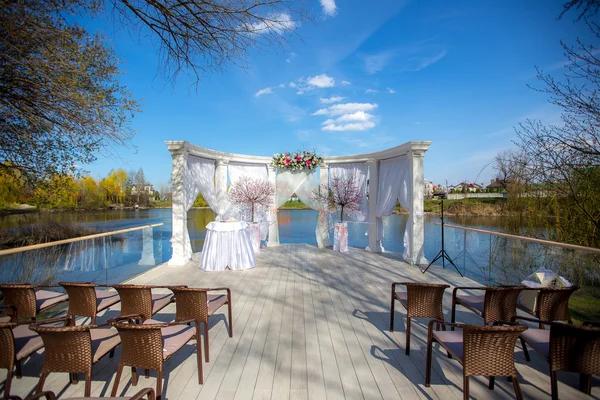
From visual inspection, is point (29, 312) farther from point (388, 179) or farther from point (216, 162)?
point (388, 179)

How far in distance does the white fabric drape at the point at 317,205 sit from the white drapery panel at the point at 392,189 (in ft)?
4.85

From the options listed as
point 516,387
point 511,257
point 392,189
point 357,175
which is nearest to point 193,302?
point 516,387

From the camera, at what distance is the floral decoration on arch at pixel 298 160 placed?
793cm

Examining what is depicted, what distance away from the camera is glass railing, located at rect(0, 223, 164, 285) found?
3455mm

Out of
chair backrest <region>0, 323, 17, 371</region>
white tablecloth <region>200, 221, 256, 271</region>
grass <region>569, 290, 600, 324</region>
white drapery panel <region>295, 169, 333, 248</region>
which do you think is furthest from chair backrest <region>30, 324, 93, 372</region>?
white drapery panel <region>295, 169, 333, 248</region>

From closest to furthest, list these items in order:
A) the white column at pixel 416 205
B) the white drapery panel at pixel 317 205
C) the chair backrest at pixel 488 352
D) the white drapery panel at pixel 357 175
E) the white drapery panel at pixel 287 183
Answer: the chair backrest at pixel 488 352, the white column at pixel 416 205, the white drapery panel at pixel 357 175, the white drapery panel at pixel 317 205, the white drapery panel at pixel 287 183

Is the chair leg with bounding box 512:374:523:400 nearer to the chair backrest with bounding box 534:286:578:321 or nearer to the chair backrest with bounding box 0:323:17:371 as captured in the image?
the chair backrest with bounding box 534:286:578:321

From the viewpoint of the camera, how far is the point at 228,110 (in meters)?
9.77

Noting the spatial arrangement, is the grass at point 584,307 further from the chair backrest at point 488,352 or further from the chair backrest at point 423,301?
the chair backrest at point 488,352

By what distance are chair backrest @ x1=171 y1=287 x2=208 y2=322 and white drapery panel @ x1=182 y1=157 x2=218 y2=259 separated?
13.4 feet

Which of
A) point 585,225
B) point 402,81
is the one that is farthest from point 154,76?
point 402,81

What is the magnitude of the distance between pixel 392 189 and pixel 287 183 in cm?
308

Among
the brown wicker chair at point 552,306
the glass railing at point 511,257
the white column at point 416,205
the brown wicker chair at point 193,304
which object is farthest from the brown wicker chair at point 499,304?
the white column at point 416,205

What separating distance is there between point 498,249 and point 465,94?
201 inches
